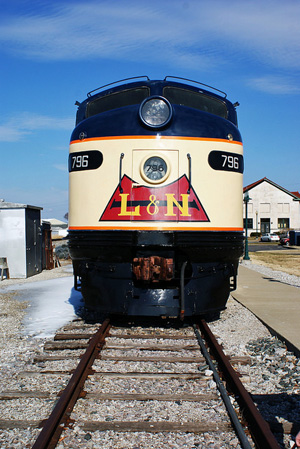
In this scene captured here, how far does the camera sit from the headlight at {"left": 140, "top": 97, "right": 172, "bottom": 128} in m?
5.91

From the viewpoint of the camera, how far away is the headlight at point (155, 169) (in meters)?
5.82

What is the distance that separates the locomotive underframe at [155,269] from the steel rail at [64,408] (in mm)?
1103

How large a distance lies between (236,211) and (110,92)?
104 inches

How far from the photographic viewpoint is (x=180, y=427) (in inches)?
132

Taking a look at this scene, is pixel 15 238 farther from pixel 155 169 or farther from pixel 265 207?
pixel 265 207

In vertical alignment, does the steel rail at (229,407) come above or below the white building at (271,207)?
below

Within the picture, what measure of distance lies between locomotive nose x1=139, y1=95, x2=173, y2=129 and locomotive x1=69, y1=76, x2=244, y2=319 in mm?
13

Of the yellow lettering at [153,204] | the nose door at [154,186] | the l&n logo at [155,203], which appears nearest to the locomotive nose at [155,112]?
the nose door at [154,186]

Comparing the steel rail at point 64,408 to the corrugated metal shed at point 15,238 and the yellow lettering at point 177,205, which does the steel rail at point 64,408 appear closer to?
the yellow lettering at point 177,205

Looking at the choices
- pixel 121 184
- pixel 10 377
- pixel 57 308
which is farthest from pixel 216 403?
pixel 57 308

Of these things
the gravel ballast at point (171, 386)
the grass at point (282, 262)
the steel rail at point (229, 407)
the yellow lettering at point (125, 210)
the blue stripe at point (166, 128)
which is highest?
the blue stripe at point (166, 128)

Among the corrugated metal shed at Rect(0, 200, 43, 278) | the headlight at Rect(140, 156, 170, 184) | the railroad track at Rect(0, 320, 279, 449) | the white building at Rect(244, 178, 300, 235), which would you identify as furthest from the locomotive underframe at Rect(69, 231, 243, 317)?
the white building at Rect(244, 178, 300, 235)

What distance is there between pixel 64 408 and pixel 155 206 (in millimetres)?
2927

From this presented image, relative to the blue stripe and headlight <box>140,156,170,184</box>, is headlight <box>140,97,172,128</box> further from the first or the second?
headlight <box>140,156,170,184</box>
